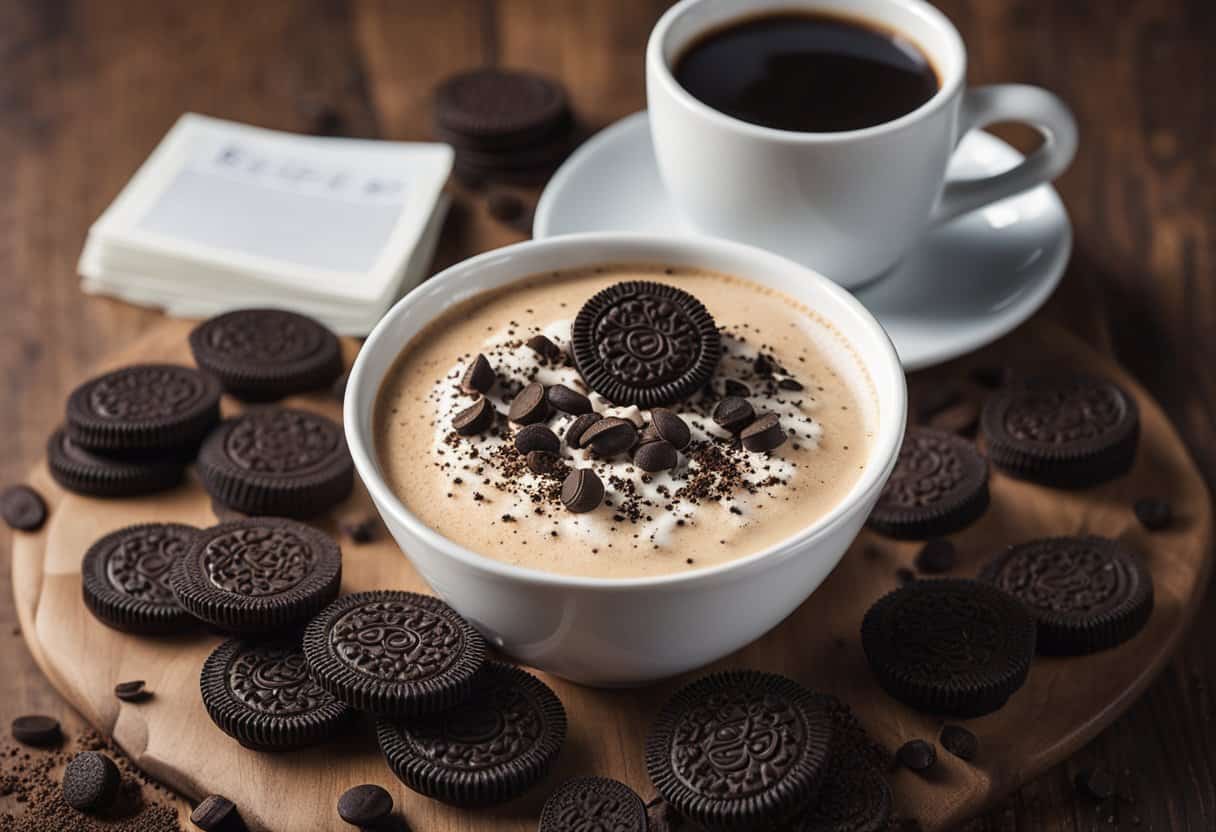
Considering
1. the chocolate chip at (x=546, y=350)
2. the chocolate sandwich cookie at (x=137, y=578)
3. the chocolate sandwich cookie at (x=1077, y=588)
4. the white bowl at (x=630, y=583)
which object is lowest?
the chocolate sandwich cookie at (x=1077, y=588)

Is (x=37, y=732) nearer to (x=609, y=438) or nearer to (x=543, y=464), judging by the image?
(x=543, y=464)

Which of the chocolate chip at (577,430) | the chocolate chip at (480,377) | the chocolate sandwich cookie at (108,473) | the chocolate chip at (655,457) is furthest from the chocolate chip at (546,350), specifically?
the chocolate sandwich cookie at (108,473)

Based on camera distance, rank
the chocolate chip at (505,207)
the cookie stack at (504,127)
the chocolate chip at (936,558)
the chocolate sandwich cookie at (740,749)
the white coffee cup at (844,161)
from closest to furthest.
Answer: the chocolate sandwich cookie at (740,749) < the chocolate chip at (936,558) < the white coffee cup at (844,161) < the chocolate chip at (505,207) < the cookie stack at (504,127)

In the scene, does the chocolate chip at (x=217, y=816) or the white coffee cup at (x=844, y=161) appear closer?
the chocolate chip at (x=217, y=816)

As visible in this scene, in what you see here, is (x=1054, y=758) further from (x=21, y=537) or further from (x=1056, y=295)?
(x=21, y=537)

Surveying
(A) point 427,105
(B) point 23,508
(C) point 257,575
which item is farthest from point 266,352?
(A) point 427,105

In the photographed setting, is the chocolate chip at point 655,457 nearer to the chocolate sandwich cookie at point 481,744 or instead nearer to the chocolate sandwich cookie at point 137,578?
the chocolate sandwich cookie at point 481,744

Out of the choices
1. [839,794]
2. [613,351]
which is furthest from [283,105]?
[839,794]
